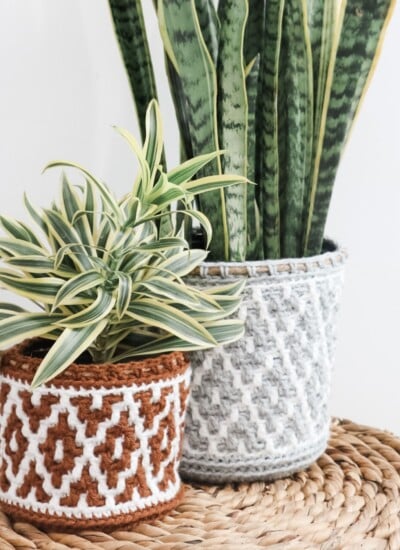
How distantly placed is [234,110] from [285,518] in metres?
0.34

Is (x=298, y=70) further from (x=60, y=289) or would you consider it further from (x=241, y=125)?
(x=60, y=289)

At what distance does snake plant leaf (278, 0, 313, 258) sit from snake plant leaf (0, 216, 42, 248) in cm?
23

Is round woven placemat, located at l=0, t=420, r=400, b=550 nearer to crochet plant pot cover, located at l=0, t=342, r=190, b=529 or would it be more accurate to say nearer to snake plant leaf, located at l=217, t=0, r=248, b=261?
crochet plant pot cover, located at l=0, t=342, r=190, b=529

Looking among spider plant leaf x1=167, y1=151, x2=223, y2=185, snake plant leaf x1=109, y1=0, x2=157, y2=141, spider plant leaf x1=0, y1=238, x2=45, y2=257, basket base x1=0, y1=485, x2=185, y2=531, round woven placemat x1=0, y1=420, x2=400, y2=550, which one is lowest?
round woven placemat x1=0, y1=420, x2=400, y2=550

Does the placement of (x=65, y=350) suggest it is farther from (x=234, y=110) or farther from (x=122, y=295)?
(x=234, y=110)

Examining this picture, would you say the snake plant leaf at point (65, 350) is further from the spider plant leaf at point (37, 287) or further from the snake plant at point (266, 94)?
the snake plant at point (266, 94)

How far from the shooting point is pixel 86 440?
0.61m

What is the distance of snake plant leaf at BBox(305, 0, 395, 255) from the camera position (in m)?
0.68

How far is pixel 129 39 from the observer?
0.72m

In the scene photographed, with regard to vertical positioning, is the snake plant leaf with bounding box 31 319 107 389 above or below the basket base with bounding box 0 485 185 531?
above

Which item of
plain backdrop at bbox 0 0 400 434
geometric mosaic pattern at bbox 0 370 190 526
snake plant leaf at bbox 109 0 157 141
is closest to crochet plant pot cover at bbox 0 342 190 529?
geometric mosaic pattern at bbox 0 370 190 526

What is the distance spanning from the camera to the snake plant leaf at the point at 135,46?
71 cm

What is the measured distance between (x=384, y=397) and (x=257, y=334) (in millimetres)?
450

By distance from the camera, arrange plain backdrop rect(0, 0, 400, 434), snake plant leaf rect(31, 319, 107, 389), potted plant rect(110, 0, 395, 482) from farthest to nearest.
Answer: plain backdrop rect(0, 0, 400, 434) → potted plant rect(110, 0, 395, 482) → snake plant leaf rect(31, 319, 107, 389)
